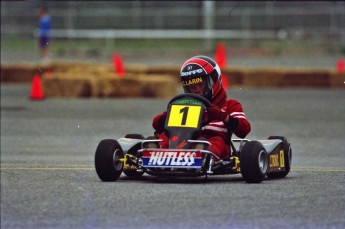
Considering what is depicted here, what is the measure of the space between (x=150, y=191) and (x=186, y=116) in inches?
39.1

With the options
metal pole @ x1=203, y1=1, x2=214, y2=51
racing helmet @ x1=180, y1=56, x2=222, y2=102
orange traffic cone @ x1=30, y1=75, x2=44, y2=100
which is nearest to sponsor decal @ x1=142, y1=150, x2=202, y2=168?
racing helmet @ x1=180, y1=56, x2=222, y2=102

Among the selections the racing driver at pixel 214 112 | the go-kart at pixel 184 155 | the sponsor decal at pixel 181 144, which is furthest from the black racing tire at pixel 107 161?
the sponsor decal at pixel 181 144

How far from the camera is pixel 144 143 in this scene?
30.1ft

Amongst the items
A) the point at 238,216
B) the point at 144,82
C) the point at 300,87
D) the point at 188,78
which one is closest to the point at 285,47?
the point at 300,87

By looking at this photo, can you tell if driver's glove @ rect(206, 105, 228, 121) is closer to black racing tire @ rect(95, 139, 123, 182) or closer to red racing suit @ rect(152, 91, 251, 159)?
red racing suit @ rect(152, 91, 251, 159)

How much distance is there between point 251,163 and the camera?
8.68 meters

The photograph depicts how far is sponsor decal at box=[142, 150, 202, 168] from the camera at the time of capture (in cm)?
873

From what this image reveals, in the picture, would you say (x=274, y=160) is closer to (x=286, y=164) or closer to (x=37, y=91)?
(x=286, y=164)

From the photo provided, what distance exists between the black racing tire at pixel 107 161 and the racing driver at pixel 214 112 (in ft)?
1.34

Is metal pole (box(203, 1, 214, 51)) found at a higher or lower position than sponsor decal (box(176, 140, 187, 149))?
lower

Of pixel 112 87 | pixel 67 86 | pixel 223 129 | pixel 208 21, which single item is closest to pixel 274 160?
pixel 223 129

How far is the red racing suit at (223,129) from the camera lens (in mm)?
9125

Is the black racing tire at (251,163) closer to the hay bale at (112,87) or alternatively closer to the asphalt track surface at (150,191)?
the asphalt track surface at (150,191)

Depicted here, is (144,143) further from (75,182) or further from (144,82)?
(144,82)
